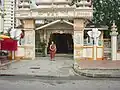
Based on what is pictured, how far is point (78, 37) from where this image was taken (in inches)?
1179

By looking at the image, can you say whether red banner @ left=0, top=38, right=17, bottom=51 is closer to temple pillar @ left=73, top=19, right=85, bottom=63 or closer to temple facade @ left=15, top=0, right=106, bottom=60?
temple facade @ left=15, top=0, right=106, bottom=60

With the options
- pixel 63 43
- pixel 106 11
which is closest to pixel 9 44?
pixel 63 43

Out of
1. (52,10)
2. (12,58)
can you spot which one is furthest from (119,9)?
(12,58)

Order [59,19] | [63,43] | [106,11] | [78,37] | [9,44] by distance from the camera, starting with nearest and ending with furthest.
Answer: [9,44], [78,37], [59,19], [63,43], [106,11]

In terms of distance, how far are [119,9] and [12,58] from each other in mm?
20708

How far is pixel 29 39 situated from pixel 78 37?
4.52 metres

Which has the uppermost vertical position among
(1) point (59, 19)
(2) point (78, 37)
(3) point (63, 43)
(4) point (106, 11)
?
(4) point (106, 11)

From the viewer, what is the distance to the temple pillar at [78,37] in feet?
97.2

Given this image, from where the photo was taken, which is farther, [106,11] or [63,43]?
[106,11]

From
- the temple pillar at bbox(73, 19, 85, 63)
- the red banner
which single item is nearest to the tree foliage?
the temple pillar at bbox(73, 19, 85, 63)

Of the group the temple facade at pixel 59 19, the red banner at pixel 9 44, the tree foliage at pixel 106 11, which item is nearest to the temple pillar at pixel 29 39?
the temple facade at pixel 59 19

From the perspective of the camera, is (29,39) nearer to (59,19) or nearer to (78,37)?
(59,19)

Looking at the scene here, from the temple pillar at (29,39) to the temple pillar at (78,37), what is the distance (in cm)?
390

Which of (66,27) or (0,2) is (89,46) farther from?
(0,2)
